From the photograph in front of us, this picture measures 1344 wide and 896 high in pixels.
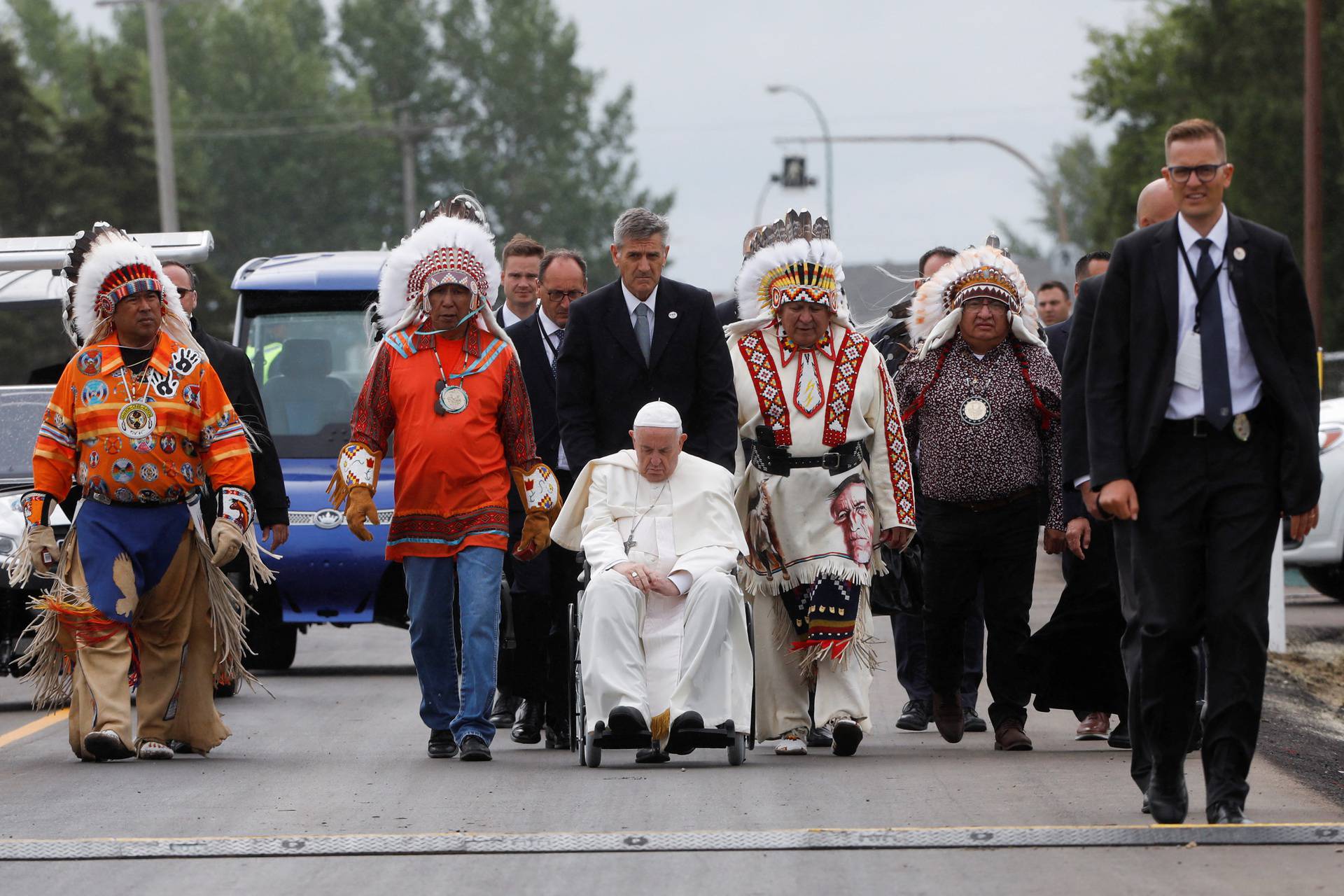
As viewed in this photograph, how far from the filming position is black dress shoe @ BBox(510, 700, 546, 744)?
10.9 meters

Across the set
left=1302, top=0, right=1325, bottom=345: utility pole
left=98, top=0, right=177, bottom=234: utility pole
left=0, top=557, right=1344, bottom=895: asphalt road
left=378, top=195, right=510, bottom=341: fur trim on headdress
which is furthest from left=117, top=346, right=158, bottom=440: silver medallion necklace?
left=98, top=0, right=177, bottom=234: utility pole

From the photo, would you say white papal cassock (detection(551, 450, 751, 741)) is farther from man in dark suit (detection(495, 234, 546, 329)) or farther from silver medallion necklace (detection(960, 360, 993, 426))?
man in dark suit (detection(495, 234, 546, 329))

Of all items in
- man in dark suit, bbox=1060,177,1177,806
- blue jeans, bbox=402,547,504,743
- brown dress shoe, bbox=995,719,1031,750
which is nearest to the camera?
man in dark suit, bbox=1060,177,1177,806

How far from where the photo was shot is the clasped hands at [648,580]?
9641 mm

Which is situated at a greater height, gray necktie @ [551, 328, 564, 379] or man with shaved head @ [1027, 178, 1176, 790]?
gray necktie @ [551, 328, 564, 379]

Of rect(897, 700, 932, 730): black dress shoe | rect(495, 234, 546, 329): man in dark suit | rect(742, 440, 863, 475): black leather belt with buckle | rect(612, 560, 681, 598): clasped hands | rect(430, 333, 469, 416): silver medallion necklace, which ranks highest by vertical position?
rect(495, 234, 546, 329): man in dark suit

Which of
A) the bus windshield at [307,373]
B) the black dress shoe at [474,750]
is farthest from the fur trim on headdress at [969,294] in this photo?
the bus windshield at [307,373]

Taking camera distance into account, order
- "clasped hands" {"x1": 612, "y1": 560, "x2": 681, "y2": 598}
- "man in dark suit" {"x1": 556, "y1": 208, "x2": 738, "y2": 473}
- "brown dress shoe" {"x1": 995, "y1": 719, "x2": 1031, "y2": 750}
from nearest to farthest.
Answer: "clasped hands" {"x1": 612, "y1": 560, "x2": 681, "y2": 598} < "brown dress shoe" {"x1": 995, "y1": 719, "x2": 1031, "y2": 750} < "man in dark suit" {"x1": 556, "y1": 208, "x2": 738, "y2": 473}

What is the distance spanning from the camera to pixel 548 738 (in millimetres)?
10688

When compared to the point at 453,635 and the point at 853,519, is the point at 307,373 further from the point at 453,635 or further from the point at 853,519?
the point at 853,519

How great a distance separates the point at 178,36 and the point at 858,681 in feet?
272

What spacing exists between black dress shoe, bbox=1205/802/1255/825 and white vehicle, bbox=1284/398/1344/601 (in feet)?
32.7

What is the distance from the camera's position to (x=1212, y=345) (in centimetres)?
743

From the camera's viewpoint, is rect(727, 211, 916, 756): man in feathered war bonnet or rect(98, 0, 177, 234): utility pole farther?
rect(98, 0, 177, 234): utility pole
